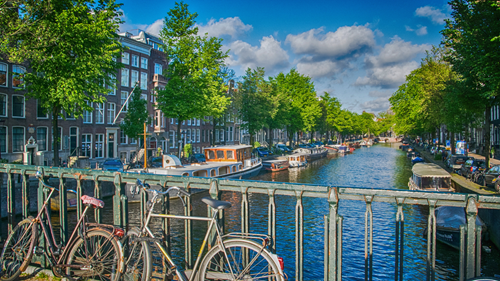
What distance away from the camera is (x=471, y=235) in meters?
2.92

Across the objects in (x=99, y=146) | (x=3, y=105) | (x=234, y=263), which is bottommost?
(x=99, y=146)

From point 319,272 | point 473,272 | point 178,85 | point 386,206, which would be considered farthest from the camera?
point 178,85

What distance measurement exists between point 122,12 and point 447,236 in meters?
22.2

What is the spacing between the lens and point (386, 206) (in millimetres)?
21734

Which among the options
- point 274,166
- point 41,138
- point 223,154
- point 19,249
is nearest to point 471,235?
point 19,249

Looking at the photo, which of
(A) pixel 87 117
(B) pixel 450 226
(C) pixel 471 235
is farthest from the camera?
(A) pixel 87 117

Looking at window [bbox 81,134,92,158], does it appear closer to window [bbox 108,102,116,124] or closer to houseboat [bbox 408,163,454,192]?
window [bbox 108,102,116,124]

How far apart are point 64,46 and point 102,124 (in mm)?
20140

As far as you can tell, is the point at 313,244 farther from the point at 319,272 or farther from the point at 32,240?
the point at 32,240

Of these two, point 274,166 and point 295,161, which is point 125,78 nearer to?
point 274,166

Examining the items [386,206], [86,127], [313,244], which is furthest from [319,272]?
[86,127]

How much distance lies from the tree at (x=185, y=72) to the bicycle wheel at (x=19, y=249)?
85.9ft

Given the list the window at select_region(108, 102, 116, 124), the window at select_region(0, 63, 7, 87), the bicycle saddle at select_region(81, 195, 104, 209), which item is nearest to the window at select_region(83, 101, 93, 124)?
the window at select_region(108, 102, 116, 124)

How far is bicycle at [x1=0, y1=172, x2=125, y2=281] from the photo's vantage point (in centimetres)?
426
